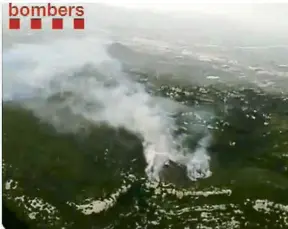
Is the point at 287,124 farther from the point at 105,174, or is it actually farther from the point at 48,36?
the point at 48,36

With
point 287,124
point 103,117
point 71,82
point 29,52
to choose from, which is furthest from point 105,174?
point 287,124

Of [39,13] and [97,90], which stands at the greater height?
[39,13]

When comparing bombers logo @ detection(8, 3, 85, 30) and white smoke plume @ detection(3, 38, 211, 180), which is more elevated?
bombers logo @ detection(8, 3, 85, 30)

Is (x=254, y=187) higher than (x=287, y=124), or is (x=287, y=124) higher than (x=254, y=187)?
(x=287, y=124)

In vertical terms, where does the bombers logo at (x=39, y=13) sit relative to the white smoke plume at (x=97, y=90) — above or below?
above
